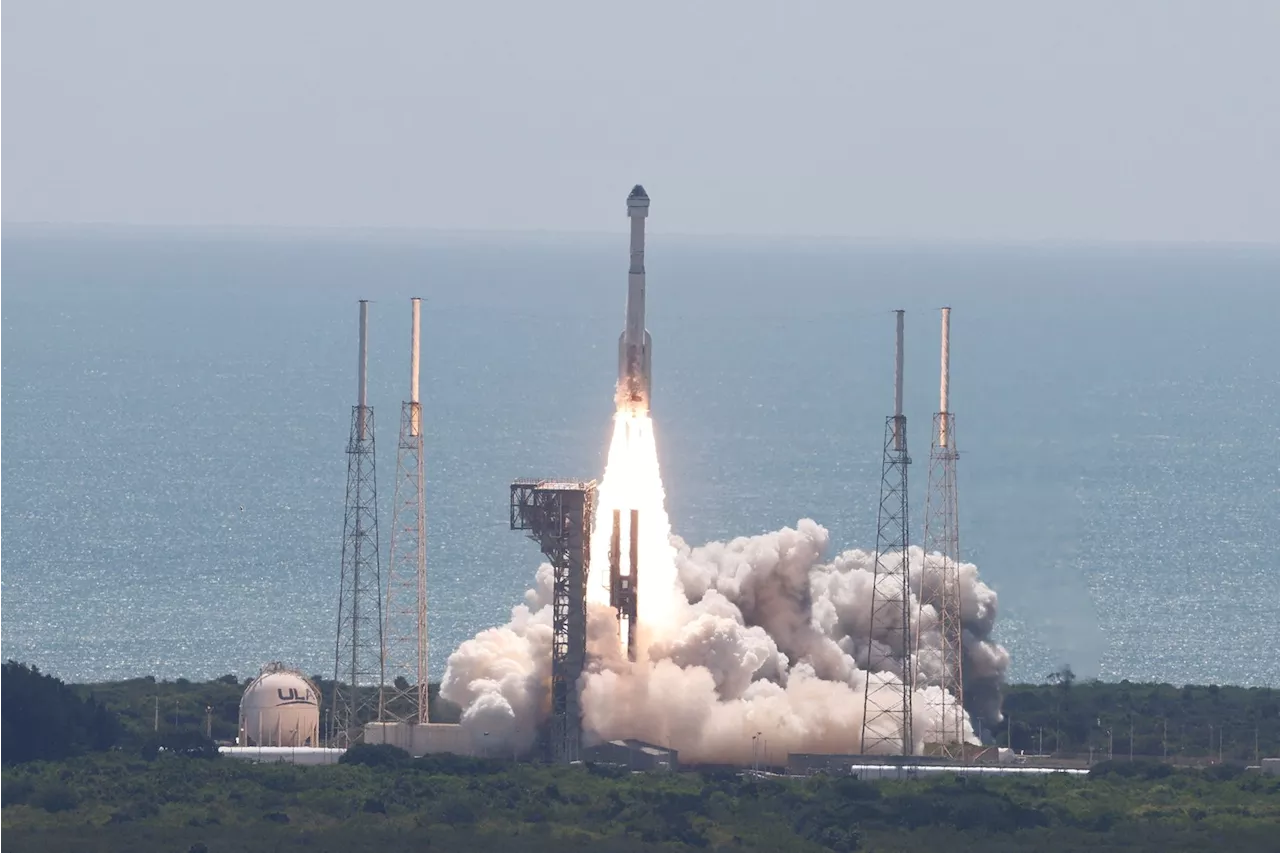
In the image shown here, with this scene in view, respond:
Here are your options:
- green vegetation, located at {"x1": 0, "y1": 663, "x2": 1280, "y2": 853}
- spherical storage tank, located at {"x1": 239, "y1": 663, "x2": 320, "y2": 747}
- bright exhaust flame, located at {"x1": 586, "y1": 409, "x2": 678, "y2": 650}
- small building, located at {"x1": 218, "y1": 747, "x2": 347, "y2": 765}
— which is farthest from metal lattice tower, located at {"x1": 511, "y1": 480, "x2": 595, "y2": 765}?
spherical storage tank, located at {"x1": 239, "y1": 663, "x2": 320, "y2": 747}

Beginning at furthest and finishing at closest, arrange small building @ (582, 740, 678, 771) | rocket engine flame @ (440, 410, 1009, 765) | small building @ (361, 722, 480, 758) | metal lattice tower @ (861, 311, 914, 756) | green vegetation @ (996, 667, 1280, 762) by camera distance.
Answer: green vegetation @ (996, 667, 1280, 762) → small building @ (361, 722, 480, 758) → rocket engine flame @ (440, 410, 1009, 765) → small building @ (582, 740, 678, 771) → metal lattice tower @ (861, 311, 914, 756)

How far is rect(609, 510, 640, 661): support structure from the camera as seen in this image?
95500 mm

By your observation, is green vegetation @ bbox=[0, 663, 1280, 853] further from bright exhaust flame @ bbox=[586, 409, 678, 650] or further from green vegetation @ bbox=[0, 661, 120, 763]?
bright exhaust flame @ bbox=[586, 409, 678, 650]

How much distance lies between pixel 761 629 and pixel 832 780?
7.85m

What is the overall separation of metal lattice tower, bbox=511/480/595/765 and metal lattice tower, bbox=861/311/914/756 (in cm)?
833

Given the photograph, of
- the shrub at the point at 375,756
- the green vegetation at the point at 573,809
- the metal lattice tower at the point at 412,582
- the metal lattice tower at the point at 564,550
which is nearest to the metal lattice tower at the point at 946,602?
the green vegetation at the point at 573,809

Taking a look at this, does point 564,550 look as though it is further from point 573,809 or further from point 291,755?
point 291,755

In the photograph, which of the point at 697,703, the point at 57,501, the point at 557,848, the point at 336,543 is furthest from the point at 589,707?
the point at 57,501

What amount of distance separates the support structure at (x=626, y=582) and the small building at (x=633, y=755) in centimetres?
266

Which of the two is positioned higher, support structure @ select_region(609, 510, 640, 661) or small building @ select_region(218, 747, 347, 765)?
support structure @ select_region(609, 510, 640, 661)

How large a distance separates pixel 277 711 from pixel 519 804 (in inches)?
490

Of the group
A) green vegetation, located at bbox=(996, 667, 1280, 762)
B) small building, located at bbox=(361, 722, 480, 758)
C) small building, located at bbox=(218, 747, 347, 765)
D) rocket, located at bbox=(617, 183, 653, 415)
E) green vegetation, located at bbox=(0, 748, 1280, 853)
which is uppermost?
rocket, located at bbox=(617, 183, 653, 415)

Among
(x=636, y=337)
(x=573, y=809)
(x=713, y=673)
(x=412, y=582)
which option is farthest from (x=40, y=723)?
(x=636, y=337)

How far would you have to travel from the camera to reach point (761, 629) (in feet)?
324
